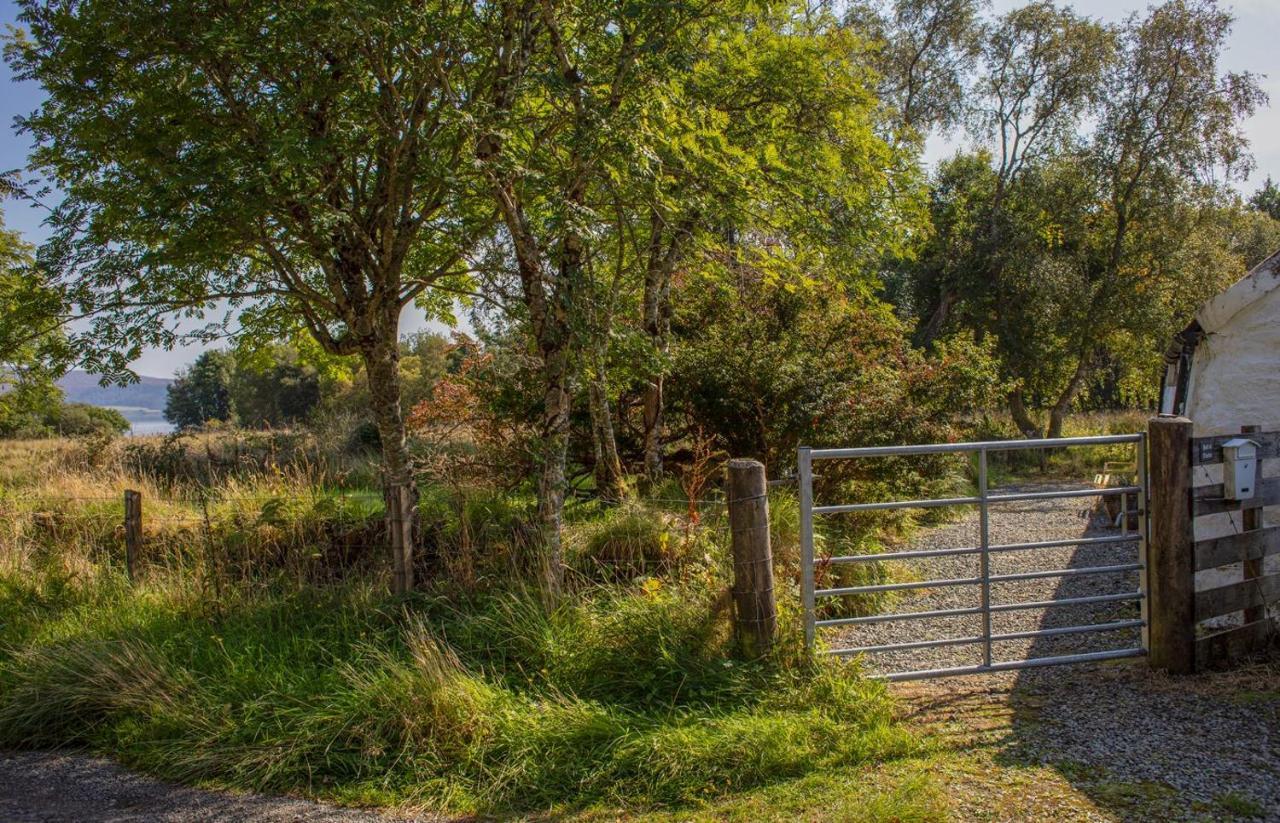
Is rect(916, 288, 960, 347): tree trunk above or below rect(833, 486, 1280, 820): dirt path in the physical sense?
above

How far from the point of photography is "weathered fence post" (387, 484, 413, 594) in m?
6.67

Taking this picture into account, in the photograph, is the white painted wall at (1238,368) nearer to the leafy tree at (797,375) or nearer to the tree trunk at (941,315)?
the leafy tree at (797,375)

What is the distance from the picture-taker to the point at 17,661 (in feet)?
20.1

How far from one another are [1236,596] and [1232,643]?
30cm

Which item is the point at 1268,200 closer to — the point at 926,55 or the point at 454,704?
the point at 926,55

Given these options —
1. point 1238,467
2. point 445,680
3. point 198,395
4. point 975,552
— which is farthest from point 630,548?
point 198,395

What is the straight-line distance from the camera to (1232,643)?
539cm

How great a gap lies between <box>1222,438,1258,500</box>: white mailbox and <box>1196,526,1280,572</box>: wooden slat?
295 millimetres

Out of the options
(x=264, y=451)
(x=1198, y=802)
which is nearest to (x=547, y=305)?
(x=1198, y=802)

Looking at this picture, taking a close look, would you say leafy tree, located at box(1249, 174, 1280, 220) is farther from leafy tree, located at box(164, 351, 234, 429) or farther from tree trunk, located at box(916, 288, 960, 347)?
leafy tree, located at box(164, 351, 234, 429)

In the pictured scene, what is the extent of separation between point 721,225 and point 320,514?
15.7 feet

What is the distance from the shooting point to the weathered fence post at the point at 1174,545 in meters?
5.20

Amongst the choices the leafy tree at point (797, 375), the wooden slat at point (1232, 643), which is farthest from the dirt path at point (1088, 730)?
the leafy tree at point (797, 375)

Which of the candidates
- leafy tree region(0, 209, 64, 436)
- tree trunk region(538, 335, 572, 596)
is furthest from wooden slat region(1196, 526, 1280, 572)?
leafy tree region(0, 209, 64, 436)
